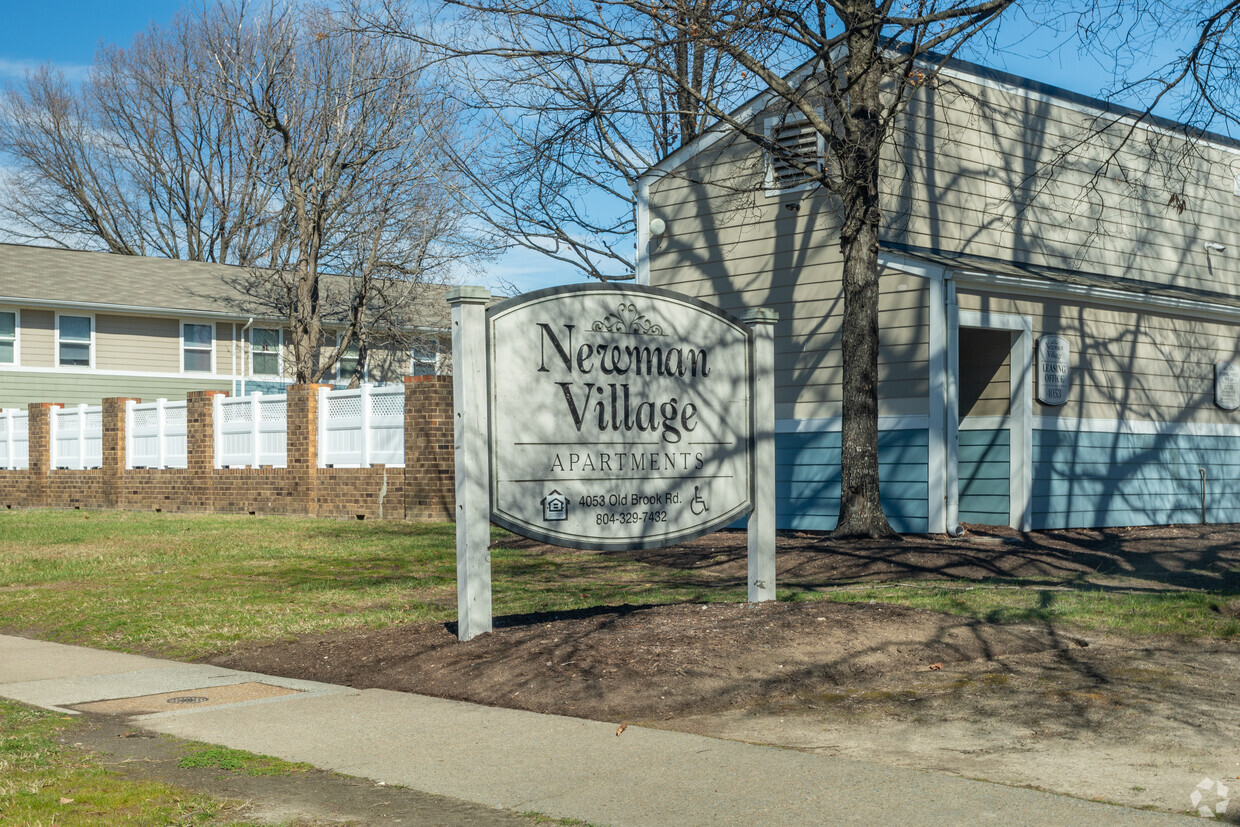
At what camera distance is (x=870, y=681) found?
6621 mm

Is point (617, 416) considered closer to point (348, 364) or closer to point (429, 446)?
point (429, 446)

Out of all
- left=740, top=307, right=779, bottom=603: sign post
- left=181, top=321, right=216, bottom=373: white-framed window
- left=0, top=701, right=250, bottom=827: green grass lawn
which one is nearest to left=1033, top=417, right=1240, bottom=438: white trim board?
left=740, top=307, right=779, bottom=603: sign post

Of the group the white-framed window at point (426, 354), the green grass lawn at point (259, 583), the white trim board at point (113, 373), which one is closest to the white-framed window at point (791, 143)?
the green grass lawn at point (259, 583)

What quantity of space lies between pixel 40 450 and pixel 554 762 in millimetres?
27304

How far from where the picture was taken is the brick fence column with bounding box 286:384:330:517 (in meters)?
21.7

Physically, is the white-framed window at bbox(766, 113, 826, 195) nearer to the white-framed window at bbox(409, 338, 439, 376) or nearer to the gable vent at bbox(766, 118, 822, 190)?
the gable vent at bbox(766, 118, 822, 190)

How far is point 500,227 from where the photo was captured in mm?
26141

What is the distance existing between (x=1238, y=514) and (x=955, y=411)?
21.2ft

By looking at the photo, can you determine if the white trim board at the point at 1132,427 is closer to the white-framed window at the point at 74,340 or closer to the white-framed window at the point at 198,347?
the white-framed window at the point at 198,347

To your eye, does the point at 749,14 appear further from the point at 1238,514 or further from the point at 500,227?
the point at 500,227

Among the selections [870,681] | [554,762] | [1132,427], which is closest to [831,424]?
[1132,427]

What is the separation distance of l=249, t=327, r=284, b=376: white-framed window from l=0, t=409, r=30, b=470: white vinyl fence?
7.42 meters

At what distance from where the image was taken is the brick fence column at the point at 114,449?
87.1ft

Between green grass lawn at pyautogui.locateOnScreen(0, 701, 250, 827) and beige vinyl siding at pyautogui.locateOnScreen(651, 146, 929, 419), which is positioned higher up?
beige vinyl siding at pyautogui.locateOnScreen(651, 146, 929, 419)
